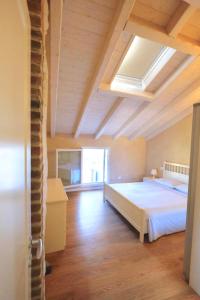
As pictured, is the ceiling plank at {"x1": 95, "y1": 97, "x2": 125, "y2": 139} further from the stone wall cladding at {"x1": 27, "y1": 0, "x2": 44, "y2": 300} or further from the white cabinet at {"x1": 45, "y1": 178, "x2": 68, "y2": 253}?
the stone wall cladding at {"x1": 27, "y1": 0, "x2": 44, "y2": 300}

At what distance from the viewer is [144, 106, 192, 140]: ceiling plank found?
4617 millimetres

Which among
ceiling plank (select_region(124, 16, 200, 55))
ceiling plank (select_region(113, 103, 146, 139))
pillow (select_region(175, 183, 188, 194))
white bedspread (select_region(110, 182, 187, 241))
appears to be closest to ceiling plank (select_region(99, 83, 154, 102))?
ceiling plank (select_region(113, 103, 146, 139))

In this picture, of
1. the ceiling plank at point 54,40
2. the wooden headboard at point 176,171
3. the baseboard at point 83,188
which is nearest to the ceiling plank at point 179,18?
the ceiling plank at point 54,40

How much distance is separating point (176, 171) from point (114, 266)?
3.55 meters

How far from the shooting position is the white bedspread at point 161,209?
2838 millimetres

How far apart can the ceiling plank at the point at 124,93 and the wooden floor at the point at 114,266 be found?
2485 mm

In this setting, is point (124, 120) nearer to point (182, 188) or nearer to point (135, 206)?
point (182, 188)

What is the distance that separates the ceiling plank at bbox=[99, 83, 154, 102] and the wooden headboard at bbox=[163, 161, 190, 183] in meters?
2.37

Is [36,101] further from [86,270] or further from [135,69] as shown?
[135,69]

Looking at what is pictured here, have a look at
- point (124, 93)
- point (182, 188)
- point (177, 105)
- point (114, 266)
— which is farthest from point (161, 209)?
point (177, 105)

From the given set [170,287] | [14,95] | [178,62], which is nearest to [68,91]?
[178,62]

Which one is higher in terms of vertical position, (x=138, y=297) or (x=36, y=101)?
(x=36, y=101)

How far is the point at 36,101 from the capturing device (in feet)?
4.08

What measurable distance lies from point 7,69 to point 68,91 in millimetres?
2700
